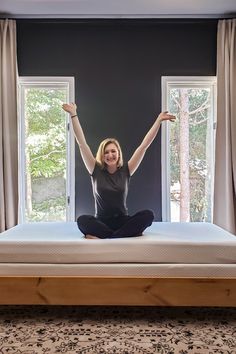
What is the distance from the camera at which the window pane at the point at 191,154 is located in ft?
12.2

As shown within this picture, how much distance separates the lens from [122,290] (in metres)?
2.01

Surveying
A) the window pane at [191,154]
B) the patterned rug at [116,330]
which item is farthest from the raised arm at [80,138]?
the window pane at [191,154]

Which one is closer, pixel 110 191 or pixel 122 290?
pixel 122 290

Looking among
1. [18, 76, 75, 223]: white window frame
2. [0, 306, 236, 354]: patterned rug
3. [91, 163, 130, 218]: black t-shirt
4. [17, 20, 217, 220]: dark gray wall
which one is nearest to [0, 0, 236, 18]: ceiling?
[17, 20, 217, 220]: dark gray wall

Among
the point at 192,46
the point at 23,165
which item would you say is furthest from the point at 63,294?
the point at 192,46

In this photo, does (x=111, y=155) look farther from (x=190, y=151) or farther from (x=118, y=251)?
(x=190, y=151)

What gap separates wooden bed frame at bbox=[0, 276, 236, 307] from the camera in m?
2.01

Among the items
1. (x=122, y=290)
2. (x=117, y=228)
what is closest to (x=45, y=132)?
(x=117, y=228)

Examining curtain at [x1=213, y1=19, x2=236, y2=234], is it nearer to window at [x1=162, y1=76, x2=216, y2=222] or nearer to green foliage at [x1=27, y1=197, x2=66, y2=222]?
window at [x1=162, y1=76, x2=216, y2=222]

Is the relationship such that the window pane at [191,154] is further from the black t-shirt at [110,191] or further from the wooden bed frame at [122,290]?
the wooden bed frame at [122,290]

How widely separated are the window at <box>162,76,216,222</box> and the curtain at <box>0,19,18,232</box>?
1659 millimetres

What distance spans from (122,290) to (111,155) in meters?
1.03

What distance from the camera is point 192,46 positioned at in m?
3.63

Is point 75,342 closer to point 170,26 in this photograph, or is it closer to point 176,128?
point 176,128
